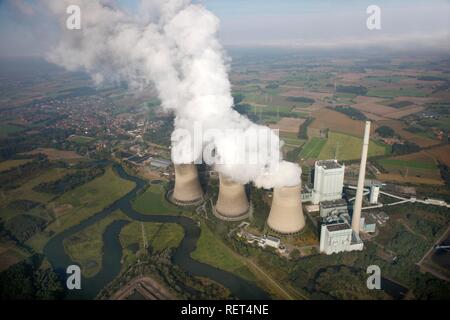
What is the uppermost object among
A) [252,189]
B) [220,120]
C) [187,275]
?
[220,120]

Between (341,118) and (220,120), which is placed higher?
(220,120)

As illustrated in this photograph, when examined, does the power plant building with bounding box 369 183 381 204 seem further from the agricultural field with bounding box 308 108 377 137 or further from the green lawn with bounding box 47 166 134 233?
the green lawn with bounding box 47 166 134 233

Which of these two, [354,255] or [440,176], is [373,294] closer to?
[354,255]

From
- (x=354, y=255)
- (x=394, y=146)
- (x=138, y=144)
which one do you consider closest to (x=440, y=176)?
(x=394, y=146)

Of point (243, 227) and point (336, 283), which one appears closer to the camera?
point (336, 283)

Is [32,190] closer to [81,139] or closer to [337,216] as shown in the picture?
[81,139]

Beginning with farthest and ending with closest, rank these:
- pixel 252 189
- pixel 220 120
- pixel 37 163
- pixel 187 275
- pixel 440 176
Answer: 1. pixel 37 163
2. pixel 440 176
3. pixel 252 189
4. pixel 220 120
5. pixel 187 275
